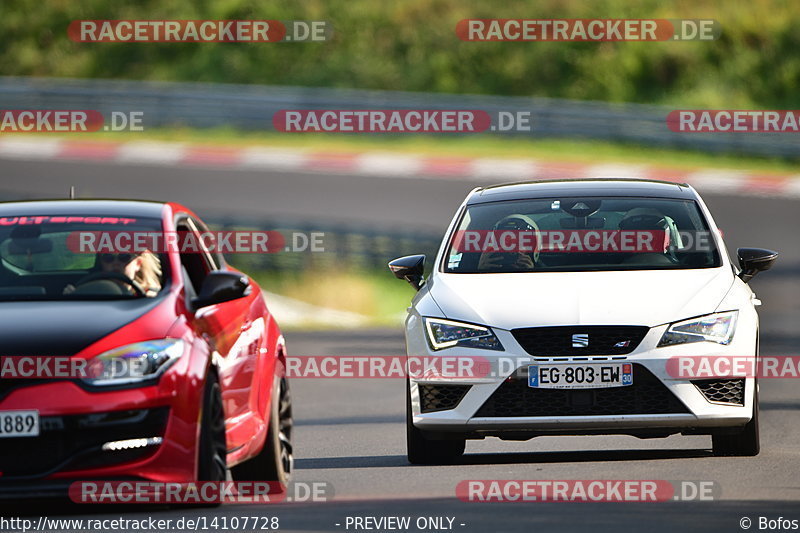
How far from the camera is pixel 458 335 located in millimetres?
9758

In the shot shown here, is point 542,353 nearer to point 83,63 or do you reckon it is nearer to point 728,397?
point 728,397

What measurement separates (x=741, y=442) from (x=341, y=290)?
1615 centimetres

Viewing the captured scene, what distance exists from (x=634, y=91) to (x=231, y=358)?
35489 millimetres

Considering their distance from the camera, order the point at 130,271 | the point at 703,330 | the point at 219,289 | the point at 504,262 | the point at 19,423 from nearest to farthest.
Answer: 1. the point at 19,423
2. the point at 219,289
3. the point at 130,271
4. the point at 703,330
5. the point at 504,262

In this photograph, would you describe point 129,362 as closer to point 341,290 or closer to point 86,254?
point 86,254

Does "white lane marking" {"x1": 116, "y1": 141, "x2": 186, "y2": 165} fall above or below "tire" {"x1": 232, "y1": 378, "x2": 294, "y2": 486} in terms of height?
above

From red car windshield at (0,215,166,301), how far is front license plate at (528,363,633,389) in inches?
84.4

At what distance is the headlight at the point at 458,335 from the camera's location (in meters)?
9.63

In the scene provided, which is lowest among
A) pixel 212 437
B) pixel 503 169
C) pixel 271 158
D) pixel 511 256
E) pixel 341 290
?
pixel 212 437

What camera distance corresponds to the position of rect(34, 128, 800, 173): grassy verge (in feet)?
118

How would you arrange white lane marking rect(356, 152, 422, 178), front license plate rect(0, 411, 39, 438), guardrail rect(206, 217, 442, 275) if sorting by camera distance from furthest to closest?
white lane marking rect(356, 152, 422, 178), guardrail rect(206, 217, 442, 275), front license plate rect(0, 411, 39, 438)

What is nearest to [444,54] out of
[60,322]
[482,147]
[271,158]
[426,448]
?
[482,147]

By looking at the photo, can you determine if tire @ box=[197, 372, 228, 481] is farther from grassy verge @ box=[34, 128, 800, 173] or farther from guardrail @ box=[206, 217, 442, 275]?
grassy verge @ box=[34, 128, 800, 173]

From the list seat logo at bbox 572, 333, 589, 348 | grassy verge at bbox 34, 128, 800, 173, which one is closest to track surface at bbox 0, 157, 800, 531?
seat logo at bbox 572, 333, 589, 348
